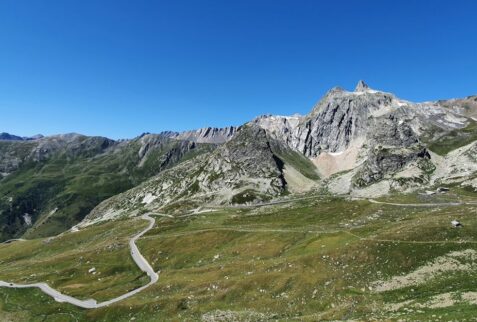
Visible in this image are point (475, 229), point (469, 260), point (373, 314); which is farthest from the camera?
point (475, 229)

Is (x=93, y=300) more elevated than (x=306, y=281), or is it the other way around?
(x=306, y=281)

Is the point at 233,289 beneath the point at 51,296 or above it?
above

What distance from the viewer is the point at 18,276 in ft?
394

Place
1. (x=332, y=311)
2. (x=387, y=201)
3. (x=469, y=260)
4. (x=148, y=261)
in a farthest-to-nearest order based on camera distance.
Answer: (x=387, y=201), (x=148, y=261), (x=469, y=260), (x=332, y=311)

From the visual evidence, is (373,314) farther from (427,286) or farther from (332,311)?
(427,286)

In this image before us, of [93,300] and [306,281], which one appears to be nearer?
[306,281]

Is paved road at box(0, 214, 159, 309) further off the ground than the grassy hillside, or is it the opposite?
the grassy hillside

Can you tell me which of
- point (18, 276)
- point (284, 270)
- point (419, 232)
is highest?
point (419, 232)

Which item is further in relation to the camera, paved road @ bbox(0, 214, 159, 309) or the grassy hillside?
paved road @ bbox(0, 214, 159, 309)

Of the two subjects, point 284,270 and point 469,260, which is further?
point 284,270

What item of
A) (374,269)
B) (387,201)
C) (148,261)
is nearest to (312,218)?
(387,201)

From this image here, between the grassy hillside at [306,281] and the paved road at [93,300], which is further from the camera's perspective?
the paved road at [93,300]

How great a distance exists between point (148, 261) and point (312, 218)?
72002 mm

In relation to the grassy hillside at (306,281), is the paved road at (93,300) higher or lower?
lower
